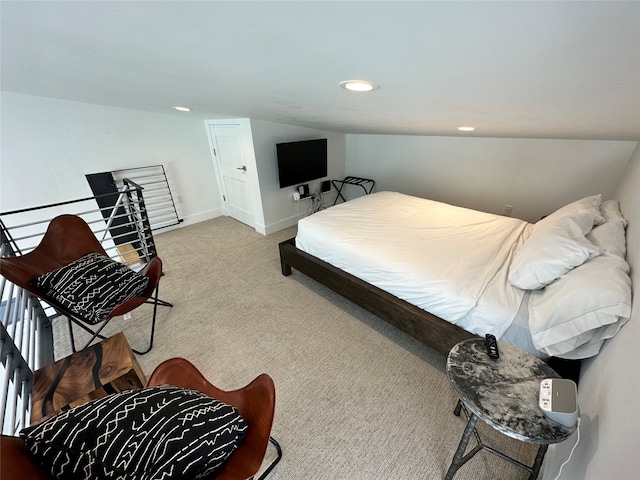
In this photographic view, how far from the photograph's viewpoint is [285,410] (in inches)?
60.3

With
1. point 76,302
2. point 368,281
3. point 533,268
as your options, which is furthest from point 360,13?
point 76,302

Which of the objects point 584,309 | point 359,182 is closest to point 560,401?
point 584,309

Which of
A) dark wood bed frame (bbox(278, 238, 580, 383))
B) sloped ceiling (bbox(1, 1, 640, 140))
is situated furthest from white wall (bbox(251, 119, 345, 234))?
sloped ceiling (bbox(1, 1, 640, 140))

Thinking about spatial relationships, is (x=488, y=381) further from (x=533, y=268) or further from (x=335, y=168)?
(x=335, y=168)

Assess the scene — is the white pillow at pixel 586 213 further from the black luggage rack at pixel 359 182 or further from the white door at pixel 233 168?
the white door at pixel 233 168

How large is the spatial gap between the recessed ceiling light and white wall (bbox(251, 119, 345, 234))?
86.6 inches

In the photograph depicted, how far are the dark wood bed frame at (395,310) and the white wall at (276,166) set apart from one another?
4.39 feet

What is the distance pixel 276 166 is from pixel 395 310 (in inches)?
102

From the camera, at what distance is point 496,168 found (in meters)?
3.09

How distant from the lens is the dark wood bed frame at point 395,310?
1.53 metres

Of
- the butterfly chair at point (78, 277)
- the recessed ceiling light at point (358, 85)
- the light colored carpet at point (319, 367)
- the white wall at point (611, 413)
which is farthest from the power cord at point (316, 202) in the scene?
the white wall at point (611, 413)

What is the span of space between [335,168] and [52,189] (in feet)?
12.3

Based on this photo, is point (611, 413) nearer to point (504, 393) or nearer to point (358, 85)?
point (504, 393)

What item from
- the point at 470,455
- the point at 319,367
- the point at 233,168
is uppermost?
the point at 233,168
